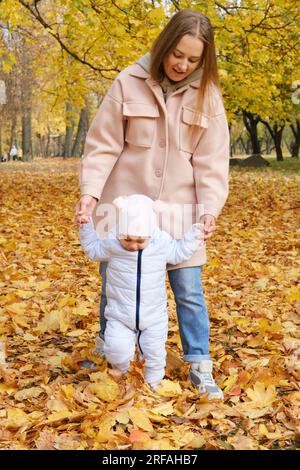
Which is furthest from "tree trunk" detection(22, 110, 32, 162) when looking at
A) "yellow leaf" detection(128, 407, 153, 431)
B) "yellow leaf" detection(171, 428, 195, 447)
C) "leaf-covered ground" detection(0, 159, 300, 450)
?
"yellow leaf" detection(171, 428, 195, 447)

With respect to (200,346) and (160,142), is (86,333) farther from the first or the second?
(160,142)

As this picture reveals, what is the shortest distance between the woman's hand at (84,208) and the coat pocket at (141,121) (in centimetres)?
38

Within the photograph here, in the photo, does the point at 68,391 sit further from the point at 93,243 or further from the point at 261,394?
the point at 261,394

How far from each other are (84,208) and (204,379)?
3.61 ft

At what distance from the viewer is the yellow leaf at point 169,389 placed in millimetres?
2936

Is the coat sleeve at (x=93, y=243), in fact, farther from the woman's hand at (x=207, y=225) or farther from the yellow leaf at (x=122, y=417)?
the yellow leaf at (x=122, y=417)

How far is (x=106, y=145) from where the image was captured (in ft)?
9.82

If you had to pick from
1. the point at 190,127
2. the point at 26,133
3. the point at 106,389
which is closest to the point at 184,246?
the point at 190,127

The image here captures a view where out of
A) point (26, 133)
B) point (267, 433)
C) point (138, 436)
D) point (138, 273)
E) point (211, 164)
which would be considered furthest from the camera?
point (26, 133)

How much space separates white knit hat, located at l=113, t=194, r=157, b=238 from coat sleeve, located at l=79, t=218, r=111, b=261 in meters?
0.18

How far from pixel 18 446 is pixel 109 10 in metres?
7.92

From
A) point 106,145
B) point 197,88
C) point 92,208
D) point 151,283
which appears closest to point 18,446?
point 151,283

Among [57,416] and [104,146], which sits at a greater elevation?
[104,146]

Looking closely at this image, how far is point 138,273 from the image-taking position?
2.86 metres
